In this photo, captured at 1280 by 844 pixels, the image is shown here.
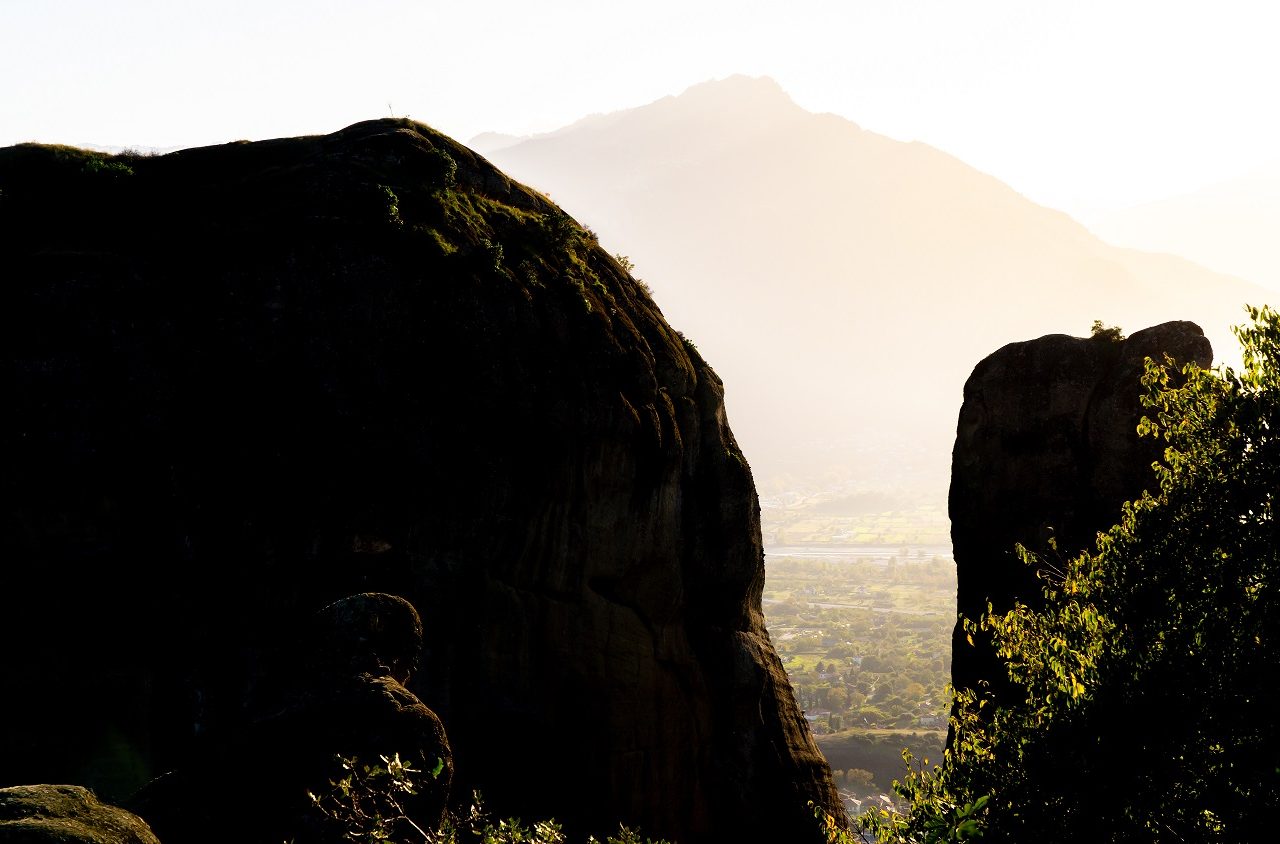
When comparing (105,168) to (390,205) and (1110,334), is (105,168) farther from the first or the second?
(1110,334)

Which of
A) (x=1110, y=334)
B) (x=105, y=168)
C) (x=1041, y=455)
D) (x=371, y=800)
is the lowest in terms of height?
(x=371, y=800)

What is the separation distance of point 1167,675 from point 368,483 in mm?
20592

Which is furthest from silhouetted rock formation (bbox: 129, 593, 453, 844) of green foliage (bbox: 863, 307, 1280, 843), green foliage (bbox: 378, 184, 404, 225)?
green foliage (bbox: 378, 184, 404, 225)

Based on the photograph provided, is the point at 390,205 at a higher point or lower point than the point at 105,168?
lower

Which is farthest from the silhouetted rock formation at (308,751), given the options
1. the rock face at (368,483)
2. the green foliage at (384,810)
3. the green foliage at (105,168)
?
the green foliage at (105,168)

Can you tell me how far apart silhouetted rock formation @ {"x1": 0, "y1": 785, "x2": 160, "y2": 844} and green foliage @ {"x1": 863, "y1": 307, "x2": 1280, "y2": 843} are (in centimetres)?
1059

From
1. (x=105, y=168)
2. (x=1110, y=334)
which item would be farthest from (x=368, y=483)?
(x=1110, y=334)

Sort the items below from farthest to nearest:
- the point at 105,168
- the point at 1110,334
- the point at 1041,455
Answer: the point at 1041,455
the point at 1110,334
the point at 105,168

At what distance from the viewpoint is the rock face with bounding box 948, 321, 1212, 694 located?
36.6 metres

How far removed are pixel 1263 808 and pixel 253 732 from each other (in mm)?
14264

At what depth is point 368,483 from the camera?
89.9 feet

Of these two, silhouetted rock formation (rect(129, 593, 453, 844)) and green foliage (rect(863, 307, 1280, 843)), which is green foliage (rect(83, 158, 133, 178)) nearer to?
silhouetted rock formation (rect(129, 593, 453, 844))

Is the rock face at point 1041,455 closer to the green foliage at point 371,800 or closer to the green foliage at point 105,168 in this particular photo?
the green foliage at point 371,800

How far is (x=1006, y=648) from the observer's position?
17703 millimetres
